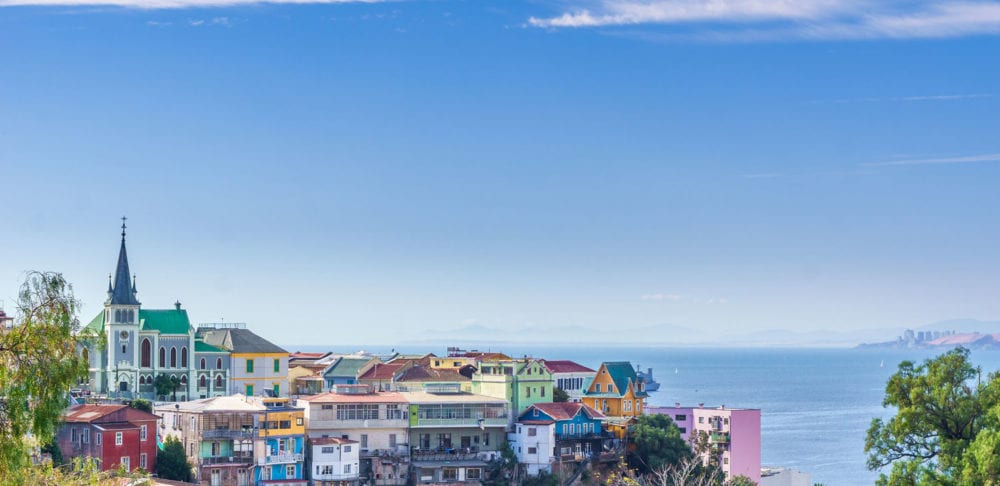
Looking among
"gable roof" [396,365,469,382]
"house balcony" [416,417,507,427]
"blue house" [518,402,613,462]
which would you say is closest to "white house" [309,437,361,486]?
"house balcony" [416,417,507,427]

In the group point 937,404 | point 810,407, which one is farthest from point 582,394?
point 810,407

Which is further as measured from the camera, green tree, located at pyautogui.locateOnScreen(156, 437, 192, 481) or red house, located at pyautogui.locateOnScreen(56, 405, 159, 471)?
green tree, located at pyautogui.locateOnScreen(156, 437, 192, 481)

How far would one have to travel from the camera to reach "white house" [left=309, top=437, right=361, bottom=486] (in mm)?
69125

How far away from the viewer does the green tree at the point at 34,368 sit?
22484 mm

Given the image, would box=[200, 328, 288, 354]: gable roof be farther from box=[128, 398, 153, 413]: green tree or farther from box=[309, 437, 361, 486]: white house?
box=[309, 437, 361, 486]: white house

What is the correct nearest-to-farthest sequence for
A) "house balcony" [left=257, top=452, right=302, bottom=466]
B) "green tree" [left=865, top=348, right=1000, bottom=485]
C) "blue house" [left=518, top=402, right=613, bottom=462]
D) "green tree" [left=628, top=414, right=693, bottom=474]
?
1. "green tree" [left=865, top=348, right=1000, bottom=485]
2. "house balcony" [left=257, top=452, right=302, bottom=466]
3. "green tree" [left=628, top=414, right=693, bottom=474]
4. "blue house" [left=518, top=402, right=613, bottom=462]

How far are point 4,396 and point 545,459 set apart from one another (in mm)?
54227

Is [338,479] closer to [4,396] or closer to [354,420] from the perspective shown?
[354,420]

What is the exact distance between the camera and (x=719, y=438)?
79438 mm

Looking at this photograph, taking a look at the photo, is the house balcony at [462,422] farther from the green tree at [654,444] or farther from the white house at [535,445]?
the green tree at [654,444]

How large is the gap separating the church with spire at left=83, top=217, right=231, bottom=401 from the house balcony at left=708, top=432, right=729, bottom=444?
32.2 meters

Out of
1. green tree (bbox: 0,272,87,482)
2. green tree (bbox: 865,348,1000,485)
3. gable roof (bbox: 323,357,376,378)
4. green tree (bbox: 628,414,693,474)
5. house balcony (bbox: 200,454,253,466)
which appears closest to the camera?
green tree (bbox: 0,272,87,482)

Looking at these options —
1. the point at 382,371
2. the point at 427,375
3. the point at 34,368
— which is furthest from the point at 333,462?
the point at 34,368

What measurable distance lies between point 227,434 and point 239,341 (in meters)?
23.6
